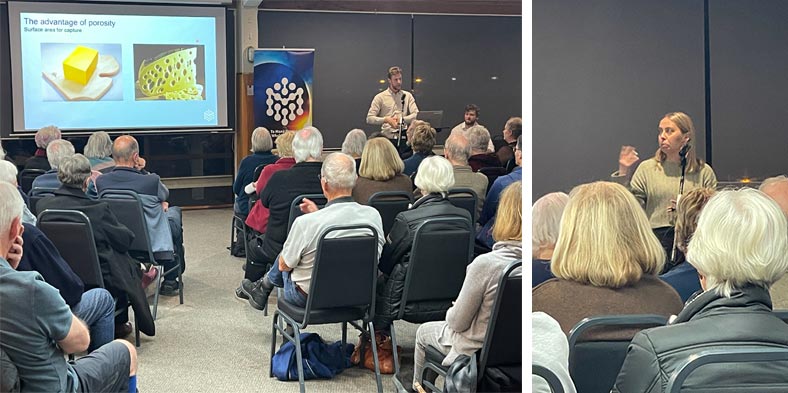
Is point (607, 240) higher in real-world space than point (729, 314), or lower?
higher

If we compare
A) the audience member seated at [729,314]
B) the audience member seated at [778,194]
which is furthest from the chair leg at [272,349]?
the audience member seated at [778,194]

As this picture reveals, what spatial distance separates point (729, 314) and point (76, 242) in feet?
6.98

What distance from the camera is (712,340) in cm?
221

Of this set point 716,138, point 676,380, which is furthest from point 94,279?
point 716,138

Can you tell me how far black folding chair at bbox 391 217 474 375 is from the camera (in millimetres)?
3355

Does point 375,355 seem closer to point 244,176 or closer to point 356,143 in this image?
point 244,176

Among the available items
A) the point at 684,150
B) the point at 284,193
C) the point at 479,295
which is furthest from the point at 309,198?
the point at 684,150

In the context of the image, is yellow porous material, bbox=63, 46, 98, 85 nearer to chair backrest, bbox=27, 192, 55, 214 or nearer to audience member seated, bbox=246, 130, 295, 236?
chair backrest, bbox=27, 192, 55, 214

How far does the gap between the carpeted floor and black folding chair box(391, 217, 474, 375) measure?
360mm

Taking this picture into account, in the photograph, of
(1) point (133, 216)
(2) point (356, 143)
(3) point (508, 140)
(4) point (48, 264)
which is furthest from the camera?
(2) point (356, 143)

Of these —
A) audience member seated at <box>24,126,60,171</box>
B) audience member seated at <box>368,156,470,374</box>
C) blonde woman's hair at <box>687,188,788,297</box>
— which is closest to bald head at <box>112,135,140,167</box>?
audience member seated at <box>24,126,60,171</box>

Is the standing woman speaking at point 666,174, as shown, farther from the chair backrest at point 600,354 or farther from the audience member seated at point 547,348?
the audience member seated at point 547,348

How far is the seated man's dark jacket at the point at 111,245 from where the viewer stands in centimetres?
283

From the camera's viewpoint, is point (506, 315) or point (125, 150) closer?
point (506, 315)
